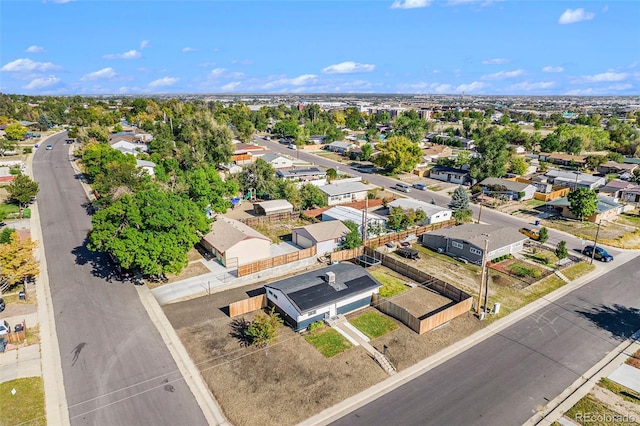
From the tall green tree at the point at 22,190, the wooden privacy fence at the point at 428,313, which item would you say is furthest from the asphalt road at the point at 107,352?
the wooden privacy fence at the point at 428,313

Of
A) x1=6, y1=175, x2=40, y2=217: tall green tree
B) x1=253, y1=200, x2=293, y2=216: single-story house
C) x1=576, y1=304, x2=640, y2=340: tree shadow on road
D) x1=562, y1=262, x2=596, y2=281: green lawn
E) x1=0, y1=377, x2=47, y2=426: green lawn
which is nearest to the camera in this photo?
x1=0, y1=377, x2=47, y2=426: green lawn

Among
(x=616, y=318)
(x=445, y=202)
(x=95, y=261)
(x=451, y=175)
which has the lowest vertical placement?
(x=616, y=318)

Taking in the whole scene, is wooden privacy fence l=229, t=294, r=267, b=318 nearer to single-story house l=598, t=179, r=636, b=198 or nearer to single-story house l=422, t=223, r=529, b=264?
single-story house l=422, t=223, r=529, b=264

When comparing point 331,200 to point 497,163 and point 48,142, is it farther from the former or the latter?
point 48,142

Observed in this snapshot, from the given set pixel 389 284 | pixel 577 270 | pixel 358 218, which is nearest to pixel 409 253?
pixel 389 284

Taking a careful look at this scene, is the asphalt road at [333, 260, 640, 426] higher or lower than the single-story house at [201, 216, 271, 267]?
lower

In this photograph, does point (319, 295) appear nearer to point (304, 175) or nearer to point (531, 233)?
point (531, 233)

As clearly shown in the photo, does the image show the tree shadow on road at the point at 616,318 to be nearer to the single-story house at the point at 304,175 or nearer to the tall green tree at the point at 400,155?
the single-story house at the point at 304,175

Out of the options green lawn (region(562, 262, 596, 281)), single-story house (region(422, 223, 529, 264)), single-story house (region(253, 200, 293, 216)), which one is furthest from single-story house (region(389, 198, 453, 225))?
green lawn (region(562, 262, 596, 281))
